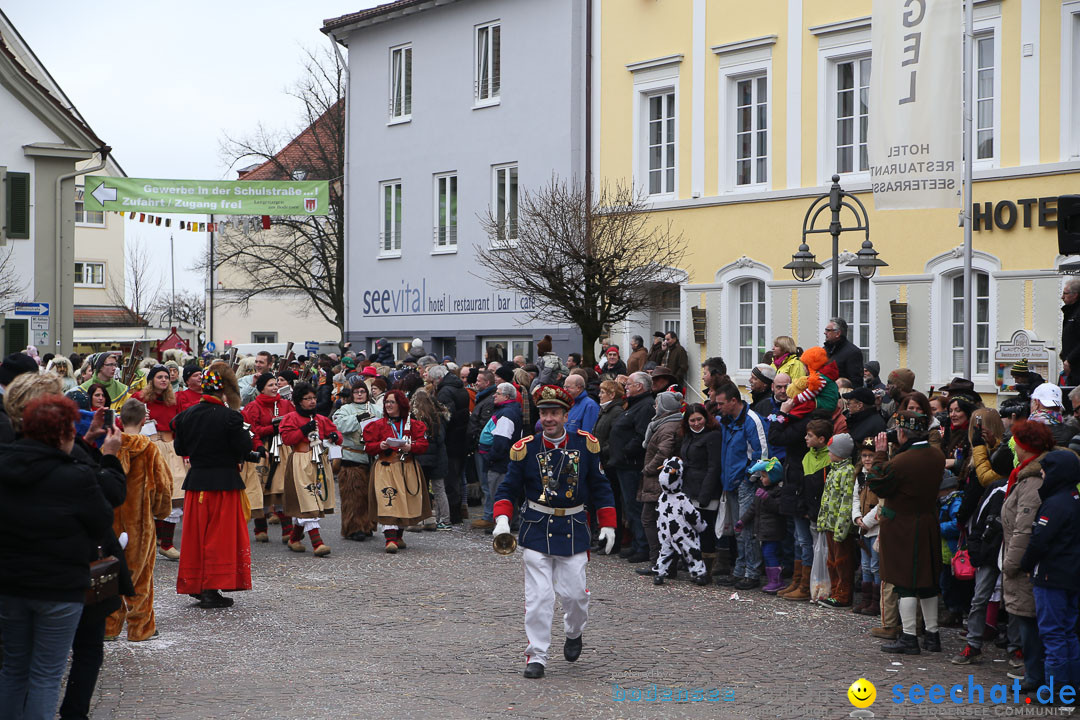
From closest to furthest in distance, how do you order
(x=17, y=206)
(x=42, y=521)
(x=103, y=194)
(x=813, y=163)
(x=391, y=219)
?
(x=42, y=521)
(x=813, y=163)
(x=103, y=194)
(x=17, y=206)
(x=391, y=219)

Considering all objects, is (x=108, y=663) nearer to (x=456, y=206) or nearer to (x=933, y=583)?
(x=933, y=583)

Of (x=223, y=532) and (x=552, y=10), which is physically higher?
(x=552, y=10)

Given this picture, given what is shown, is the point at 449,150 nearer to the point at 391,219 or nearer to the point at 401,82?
the point at 401,82

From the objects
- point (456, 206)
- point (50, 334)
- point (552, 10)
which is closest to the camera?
point (552, 10)

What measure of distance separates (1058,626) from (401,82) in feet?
83.6

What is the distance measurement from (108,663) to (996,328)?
47.2 feet

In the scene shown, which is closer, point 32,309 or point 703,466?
point 703,466

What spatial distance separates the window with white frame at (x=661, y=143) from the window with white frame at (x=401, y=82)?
25.9 ft

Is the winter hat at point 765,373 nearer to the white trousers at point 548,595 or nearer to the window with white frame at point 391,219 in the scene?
the white trousers at point 548,595

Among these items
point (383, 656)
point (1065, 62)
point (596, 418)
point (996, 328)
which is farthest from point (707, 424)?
point (1065, 62)

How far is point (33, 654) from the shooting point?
6008mm

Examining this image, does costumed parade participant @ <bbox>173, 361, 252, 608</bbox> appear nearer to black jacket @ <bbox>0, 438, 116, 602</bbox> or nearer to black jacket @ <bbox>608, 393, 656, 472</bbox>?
black jacket @ <bbox>608, 393, 656, 472</bbox>

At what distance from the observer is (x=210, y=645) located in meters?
9.34

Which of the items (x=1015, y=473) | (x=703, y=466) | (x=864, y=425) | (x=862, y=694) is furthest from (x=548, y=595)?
(x=703, y=466)
